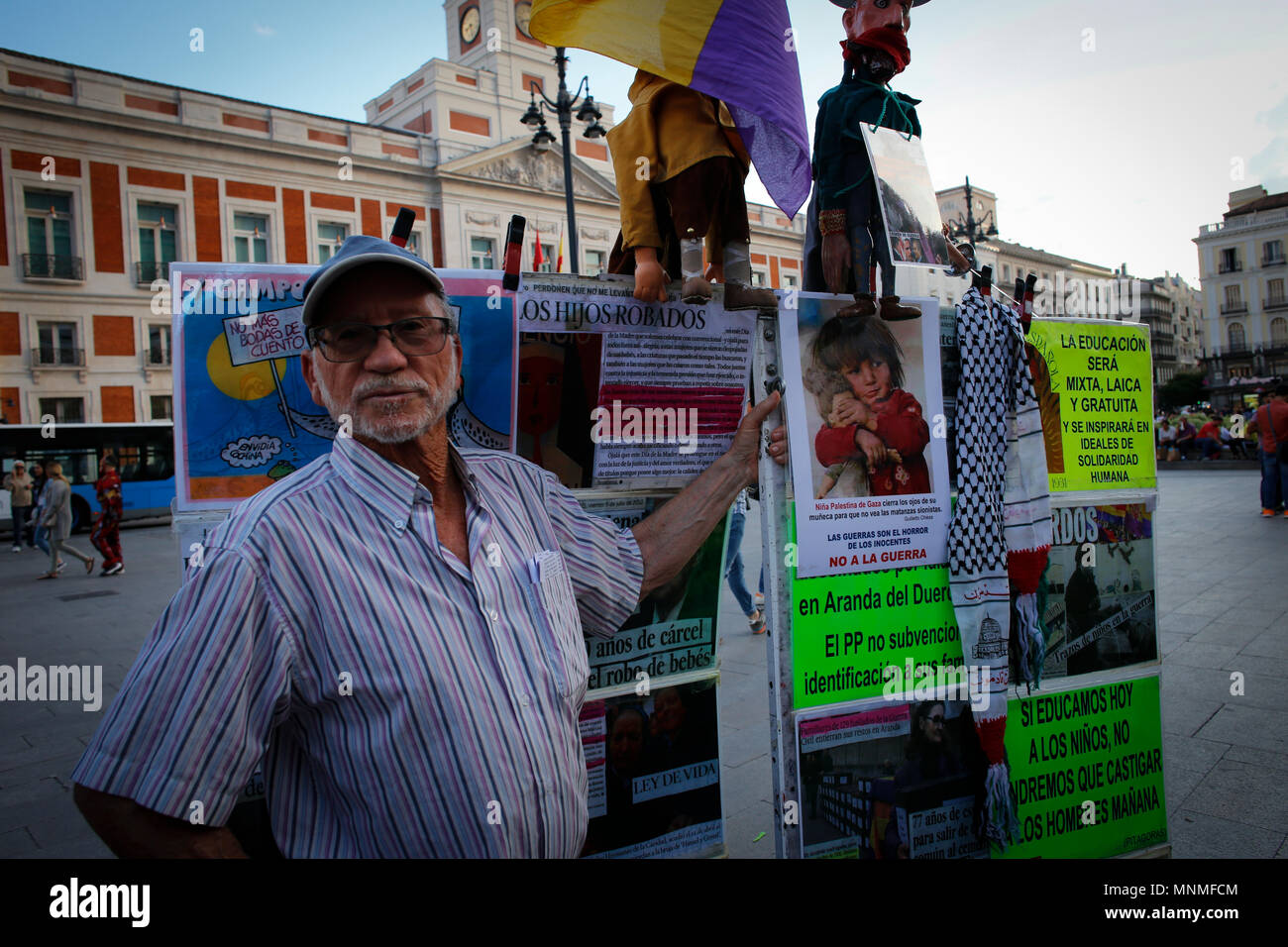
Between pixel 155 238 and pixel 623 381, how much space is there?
29.6 m

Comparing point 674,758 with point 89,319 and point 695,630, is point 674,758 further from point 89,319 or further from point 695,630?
point 89,319

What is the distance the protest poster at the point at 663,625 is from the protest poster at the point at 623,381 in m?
0.09

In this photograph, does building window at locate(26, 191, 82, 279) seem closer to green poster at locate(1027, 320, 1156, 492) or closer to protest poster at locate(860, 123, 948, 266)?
protest poster at locate(860, 123, 948, 266)

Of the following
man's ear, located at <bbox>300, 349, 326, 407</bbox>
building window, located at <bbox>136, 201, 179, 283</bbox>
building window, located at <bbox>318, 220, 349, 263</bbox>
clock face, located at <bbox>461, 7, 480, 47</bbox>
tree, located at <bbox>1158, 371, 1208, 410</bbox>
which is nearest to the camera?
man's ear, located at <bbox>300, 349, 326, 407</bbox>

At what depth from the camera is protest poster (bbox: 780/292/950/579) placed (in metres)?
2.09

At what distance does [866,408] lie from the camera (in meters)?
2.19

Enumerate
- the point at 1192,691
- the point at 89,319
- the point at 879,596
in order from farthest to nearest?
the point at 89,319, the point at 1192,691, the point at 879,596

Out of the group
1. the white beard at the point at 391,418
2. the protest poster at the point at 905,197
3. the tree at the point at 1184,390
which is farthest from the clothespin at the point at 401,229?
the tree at the point at 1184,390

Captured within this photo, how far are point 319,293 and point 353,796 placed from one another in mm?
933

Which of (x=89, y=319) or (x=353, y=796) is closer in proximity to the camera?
→ (x=353, y=796)

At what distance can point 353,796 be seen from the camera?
4.52ft

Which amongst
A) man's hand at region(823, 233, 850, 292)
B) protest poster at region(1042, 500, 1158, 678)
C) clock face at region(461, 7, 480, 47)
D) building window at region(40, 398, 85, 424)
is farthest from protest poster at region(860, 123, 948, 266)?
clock face at region(461, 7, 480, 47)

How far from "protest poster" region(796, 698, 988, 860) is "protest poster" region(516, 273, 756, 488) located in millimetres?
815
